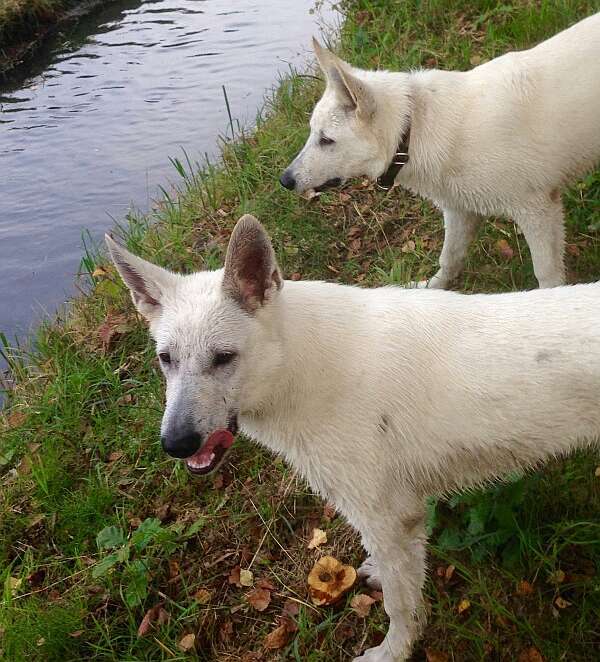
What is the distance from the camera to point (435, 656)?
8.33 ft

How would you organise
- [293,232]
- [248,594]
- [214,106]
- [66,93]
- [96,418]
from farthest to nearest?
[66,93], [214,106], [293,232], [96,418], [248,594]

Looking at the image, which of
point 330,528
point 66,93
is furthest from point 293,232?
point 66,93

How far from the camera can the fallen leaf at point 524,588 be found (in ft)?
8.48

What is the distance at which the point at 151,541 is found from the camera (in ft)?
10.7

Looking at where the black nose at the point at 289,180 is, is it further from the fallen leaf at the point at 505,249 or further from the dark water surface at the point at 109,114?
the dark water surface at the point at 109,114

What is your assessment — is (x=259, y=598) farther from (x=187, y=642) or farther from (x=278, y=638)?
(x=187, y=642)

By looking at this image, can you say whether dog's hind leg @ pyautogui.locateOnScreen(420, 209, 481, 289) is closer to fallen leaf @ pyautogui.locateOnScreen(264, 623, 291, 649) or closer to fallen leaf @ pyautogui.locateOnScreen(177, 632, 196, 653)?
fallen leaf @ pyautogui.locateOnScreen(264, 623, 291, 649)

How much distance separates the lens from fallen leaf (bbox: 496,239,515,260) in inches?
174

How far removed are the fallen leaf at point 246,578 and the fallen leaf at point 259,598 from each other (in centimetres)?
5

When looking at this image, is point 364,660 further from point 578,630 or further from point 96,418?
point 96,418

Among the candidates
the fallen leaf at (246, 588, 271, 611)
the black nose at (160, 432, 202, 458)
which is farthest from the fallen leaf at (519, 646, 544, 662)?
the black nose at (160, 432, 202, 458)

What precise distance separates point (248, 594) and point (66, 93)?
10.2 m

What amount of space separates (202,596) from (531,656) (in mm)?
1528

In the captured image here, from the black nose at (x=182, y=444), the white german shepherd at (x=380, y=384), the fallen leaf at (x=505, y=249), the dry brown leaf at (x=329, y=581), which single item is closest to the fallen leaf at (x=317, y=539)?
the dry brown leaf at (x=329, y=581)
